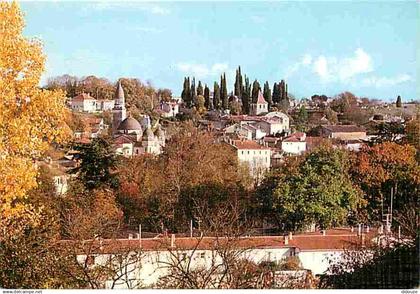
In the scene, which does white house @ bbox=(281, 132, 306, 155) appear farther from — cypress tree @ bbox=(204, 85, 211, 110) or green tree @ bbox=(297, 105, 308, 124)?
cypress tree @ bbox=(204, 85, 211, 110)

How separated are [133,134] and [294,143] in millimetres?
2589

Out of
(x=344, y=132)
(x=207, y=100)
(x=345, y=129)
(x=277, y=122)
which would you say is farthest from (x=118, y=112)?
(x=277, y=122)

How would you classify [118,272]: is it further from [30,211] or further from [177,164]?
[177,164]

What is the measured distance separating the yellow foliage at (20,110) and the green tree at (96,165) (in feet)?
11.4

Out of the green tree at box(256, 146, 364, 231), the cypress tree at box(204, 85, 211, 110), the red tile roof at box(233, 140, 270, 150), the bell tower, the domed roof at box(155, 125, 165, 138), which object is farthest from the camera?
the domed roof at box(155, 125, 165, 138)

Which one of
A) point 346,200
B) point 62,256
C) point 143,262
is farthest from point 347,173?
point 62,256

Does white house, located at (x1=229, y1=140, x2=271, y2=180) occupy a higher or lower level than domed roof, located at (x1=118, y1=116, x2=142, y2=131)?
lower

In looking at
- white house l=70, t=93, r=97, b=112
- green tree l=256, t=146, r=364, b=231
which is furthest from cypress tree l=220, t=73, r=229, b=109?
green tree l=256, t=146, r=364, b=231

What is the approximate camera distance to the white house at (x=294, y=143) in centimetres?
927

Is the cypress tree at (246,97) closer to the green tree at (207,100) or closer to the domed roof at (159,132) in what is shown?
the green tree at (207,100)

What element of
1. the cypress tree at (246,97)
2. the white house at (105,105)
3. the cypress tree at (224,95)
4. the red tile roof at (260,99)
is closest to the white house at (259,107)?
the red tile roof at (260,99)

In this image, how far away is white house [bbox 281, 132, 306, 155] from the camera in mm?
9266

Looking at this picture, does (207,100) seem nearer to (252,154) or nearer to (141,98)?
(252,154)

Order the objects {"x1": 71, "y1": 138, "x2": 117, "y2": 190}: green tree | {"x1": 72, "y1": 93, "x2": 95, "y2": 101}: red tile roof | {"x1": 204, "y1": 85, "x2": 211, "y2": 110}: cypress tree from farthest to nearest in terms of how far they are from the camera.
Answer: {"x1": 204, "y1": 85, "x2": 211, "y2": 110}: cypress tree, {"x1": 72, "y1": 93, "x2": 95, "y2": 101}: red tile roof, {"x1": 71, "y1": 138, "x2": 117, "y2": 190}: green tree
